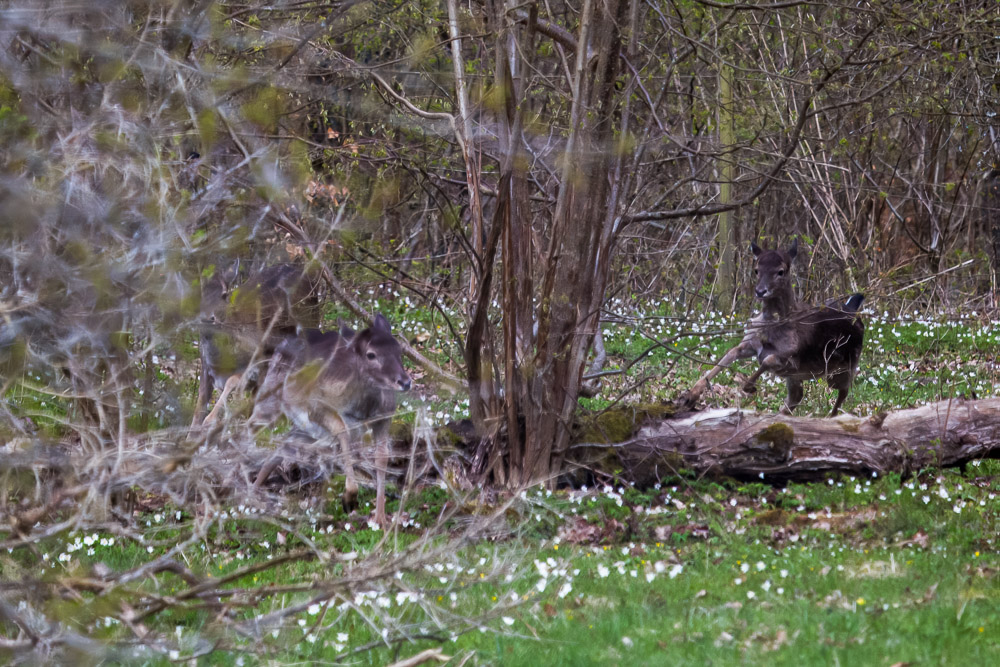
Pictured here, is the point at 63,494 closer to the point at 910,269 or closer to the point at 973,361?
the point at 973,361

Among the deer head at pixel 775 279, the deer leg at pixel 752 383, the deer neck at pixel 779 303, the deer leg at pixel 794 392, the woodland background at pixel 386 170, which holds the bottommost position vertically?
the deer leg at pixel 794 392

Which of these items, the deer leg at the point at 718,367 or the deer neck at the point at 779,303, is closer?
the deer leg at the point at 718,367

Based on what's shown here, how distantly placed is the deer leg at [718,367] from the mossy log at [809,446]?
0.50 meters

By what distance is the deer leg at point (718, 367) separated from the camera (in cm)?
1072

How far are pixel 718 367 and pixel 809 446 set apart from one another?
1290mm

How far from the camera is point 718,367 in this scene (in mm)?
10930

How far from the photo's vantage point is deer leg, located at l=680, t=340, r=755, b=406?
422 inches

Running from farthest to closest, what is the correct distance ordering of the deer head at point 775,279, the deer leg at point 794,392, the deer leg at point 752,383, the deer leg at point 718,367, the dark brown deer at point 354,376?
the deer head at point 775,279
the deer leg at point 794,392
the deer leg at point 752,383
the deer leg at point 718,367
the dark brown deer at point 354,376

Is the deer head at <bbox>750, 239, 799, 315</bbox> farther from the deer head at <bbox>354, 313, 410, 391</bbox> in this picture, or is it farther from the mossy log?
the deer head at <bbox>354, 313, 410, 391</bbox>

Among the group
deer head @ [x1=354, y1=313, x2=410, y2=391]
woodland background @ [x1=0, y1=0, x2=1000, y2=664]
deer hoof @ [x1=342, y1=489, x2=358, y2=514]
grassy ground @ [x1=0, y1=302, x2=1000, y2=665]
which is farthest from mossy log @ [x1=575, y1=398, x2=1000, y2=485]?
deer hoof @ [x1=342, y1=489, x2=358, y2=514]

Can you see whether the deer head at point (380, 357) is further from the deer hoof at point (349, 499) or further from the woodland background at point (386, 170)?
the deer hoof at point (349, 499)

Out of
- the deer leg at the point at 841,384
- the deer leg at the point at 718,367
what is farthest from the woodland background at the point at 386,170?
the deer leg at the point at 841,384

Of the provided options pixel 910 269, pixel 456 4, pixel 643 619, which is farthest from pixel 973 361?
pixel 643 619

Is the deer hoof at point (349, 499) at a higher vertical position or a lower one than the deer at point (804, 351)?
lower
